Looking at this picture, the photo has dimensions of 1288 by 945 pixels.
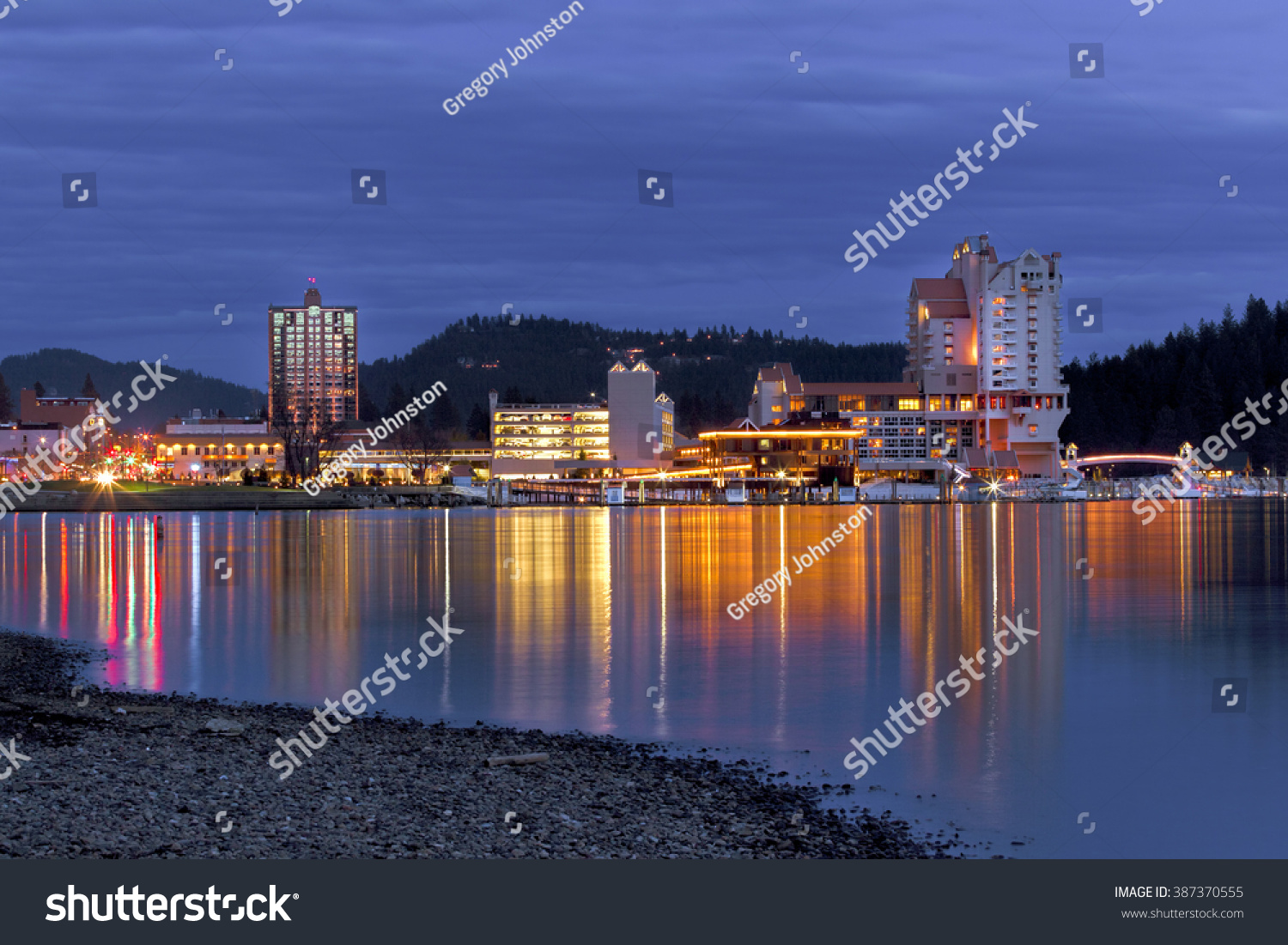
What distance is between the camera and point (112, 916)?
24.9ft

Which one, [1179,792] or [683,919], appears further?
[1179,792]

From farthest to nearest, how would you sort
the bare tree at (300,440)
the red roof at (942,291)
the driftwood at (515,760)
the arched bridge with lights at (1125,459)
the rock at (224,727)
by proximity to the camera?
the red roof at (942,291)
the arched bridge with lights at (1125,459)
the bare tree at (300,440)
the rock at (224,727)
the driftwood at (515,760)

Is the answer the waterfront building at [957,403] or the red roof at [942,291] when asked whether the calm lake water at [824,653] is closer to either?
the waterfront building at [957,403]

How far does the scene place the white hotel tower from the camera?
163750 mm

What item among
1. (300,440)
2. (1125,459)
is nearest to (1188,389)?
(1125,459)

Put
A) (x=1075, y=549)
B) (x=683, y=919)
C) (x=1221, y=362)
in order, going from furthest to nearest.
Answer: (x=1221, y=362) → (x=1075, y=549) → (x=683, y=919)

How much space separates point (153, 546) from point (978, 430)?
131467 millimetres

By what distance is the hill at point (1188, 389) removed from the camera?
578 feet

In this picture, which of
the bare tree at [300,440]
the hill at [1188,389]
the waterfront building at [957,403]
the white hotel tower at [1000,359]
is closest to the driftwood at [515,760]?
the bare tree at [300,440]

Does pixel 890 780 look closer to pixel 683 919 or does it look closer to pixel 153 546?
pixel 683 919

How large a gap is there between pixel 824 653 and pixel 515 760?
1121 cm

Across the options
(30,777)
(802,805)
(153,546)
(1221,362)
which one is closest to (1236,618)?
(802,805)

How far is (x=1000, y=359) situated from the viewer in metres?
164

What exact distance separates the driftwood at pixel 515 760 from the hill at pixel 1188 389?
595 feet
